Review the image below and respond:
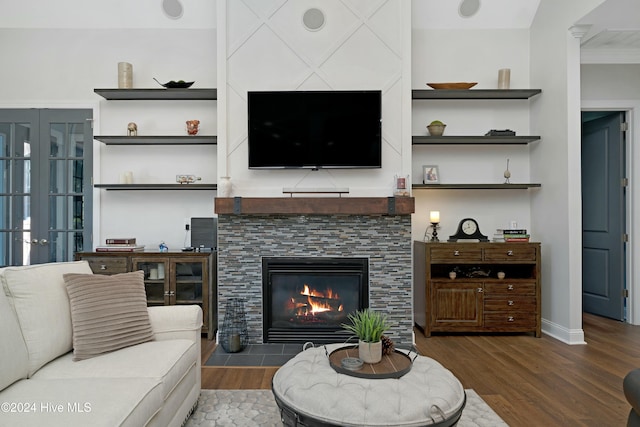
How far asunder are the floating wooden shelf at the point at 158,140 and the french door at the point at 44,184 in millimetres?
396

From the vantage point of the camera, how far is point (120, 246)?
12.5 ft

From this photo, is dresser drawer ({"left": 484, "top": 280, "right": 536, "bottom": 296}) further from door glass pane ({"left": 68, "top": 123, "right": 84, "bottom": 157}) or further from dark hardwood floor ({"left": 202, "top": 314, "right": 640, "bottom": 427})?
door glass pane ({"left": 68, "top": 123, "right": 84, "bottom": 157})

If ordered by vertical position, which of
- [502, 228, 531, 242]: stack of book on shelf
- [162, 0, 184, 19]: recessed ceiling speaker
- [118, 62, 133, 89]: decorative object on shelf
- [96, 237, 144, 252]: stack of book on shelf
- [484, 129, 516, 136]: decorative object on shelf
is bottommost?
[96, 237, 144, 252]: stack of book on shelf

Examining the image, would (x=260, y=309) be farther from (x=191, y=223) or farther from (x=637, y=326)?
(x=637, y=326)

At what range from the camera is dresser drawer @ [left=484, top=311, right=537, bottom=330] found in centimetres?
377

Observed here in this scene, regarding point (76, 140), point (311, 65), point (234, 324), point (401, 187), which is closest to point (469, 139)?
point (401, 187)

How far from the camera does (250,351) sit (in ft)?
11.3

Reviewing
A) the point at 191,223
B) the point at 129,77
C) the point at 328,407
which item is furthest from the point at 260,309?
the point at 129,77

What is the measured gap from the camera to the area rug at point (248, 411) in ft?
7.13

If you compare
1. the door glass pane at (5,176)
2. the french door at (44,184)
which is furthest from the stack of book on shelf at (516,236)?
the door glass pane at (5,176)

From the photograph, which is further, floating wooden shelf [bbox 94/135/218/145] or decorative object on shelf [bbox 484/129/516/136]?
decorative object on shelf [bbox 484/129/516/136]

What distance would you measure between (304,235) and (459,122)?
217 centimetres

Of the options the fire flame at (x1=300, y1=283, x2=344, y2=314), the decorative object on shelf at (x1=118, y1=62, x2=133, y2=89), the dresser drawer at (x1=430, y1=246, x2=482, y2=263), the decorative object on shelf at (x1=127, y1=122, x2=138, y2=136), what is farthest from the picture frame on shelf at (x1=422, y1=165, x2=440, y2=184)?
the decorative object on shelf at (x1=118, y1=62, x2=133, y2=89)

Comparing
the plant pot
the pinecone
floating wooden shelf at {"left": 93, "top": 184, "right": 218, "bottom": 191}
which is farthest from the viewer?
floating wooden shelf at {"left": 93, "top": 184, "right": 218, "bottom": 191}
